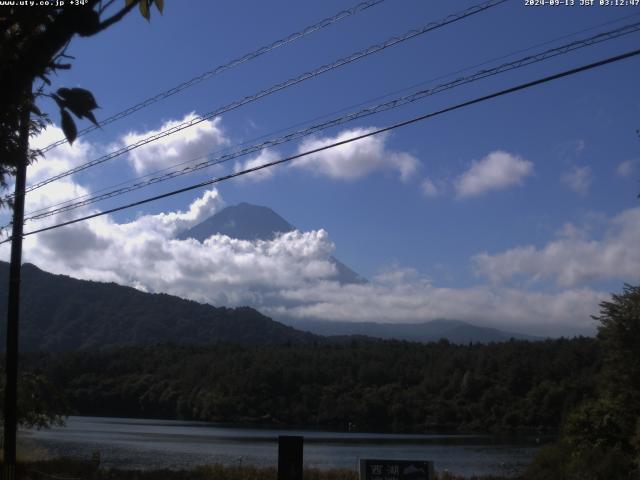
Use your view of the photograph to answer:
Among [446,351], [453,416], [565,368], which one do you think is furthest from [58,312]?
[565,368]

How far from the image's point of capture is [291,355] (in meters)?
114

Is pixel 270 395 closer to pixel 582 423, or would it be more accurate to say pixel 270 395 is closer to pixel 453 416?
pixel 453 416

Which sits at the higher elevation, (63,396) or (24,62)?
(24,62)

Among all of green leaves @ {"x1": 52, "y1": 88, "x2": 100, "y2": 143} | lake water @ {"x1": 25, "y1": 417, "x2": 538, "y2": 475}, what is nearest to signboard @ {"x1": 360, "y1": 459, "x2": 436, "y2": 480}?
green leaves @ {"x1": 52, "y1": 88, "x2": 100, "y2": 143}

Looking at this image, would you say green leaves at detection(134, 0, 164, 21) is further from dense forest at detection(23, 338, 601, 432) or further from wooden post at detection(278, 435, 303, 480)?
dense forest at detection(23, 338, 601, 432)

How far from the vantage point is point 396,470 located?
32.6 ft

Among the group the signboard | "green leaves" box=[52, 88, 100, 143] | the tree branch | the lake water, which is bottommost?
the lake water

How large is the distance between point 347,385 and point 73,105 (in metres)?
96.9

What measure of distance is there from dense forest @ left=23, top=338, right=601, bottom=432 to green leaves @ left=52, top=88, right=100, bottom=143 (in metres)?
77.3

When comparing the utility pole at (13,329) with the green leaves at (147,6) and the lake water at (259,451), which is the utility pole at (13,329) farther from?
the lake water at (259,451)

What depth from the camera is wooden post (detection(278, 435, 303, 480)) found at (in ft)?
33.1

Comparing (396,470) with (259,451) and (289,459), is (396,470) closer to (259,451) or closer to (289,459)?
(289,459)

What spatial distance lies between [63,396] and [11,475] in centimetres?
1124

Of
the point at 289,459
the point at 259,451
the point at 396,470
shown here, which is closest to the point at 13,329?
the point at 289,459
